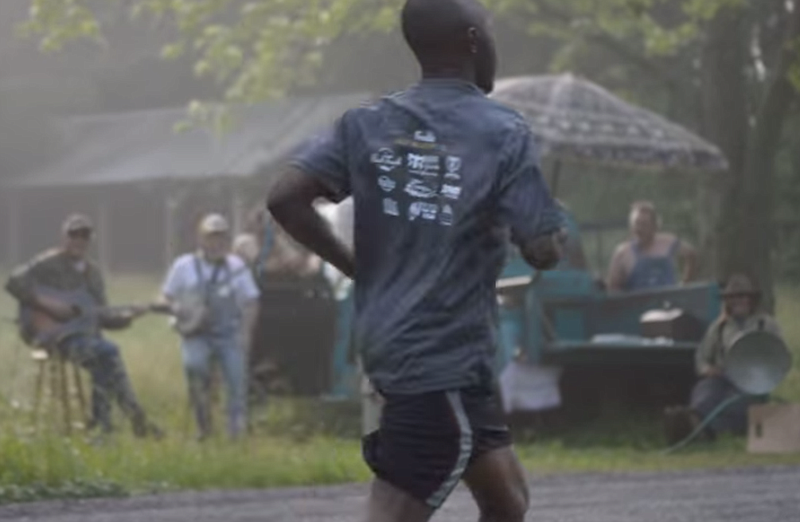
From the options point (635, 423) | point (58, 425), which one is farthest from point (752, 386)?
point (58, 425)

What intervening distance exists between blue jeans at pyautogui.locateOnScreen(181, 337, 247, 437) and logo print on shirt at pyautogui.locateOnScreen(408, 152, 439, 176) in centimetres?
1009

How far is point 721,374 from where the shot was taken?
1614 centimetres

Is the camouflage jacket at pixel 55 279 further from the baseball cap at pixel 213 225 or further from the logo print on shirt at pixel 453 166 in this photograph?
the logo print on shirt at pixel 453 166

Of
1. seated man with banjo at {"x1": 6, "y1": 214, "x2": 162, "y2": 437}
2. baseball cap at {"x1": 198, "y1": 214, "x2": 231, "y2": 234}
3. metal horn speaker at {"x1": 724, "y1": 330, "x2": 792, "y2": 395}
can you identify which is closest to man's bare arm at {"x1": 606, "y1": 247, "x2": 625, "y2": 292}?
metal horn speaker at {"x1": 724, "y1": 330, "x2": 792, "y2": 395}

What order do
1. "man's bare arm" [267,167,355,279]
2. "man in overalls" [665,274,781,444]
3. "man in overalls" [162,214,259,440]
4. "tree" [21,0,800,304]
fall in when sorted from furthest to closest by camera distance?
"tree" [21,0,800,304], "man in overalls" [162,214,259,440], "man in overalls" [665,274,781,444], "man's bare arm" [267,167,355,279]

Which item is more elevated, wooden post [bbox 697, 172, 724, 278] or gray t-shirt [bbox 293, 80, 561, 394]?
gray t-shirt [bbox 293, 80, 561, 394]

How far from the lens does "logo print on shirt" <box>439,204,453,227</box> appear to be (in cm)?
546

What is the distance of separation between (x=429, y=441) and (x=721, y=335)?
11.1 meters

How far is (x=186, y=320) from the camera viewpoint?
1688 centimetres

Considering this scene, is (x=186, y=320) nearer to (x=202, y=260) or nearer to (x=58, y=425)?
(x=202, y=260)

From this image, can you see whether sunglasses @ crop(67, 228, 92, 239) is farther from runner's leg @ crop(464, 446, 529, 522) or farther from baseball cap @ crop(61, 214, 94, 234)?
runner's leg @ crop(464, 446, 529, 522)

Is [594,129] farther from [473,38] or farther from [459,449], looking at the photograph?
[459,449]

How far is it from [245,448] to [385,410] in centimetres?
875

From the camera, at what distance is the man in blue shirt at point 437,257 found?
544 centimetres
